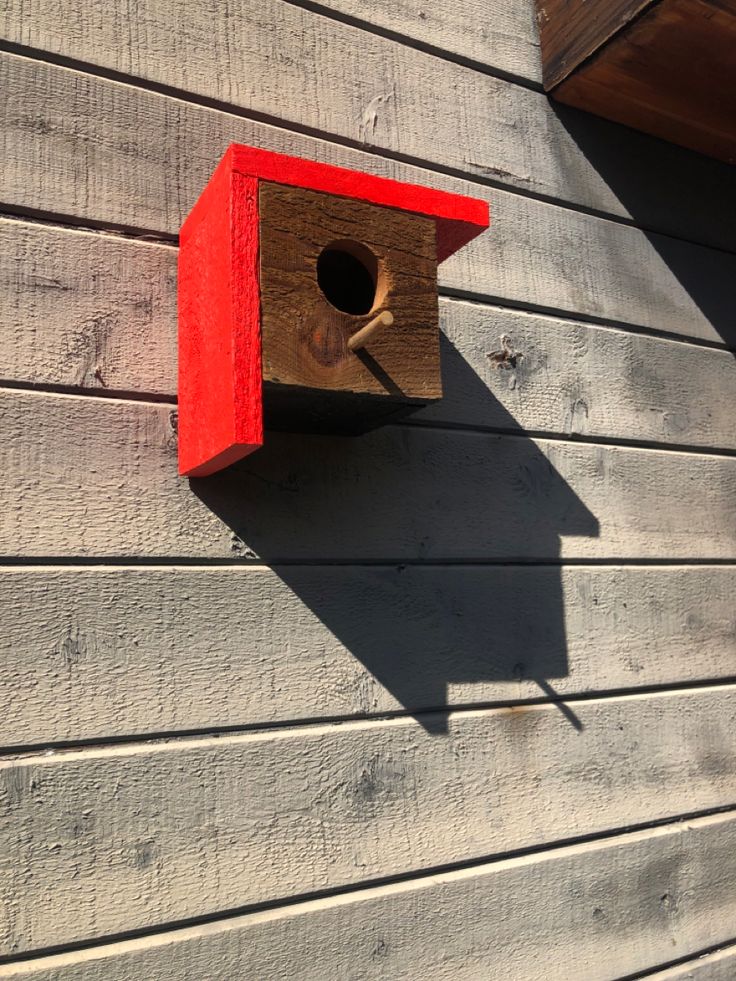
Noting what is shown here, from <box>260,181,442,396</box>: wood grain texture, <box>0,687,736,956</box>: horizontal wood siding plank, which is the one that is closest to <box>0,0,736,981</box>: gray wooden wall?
<box>0,687,736,956</box>: horizontal wood siding plank

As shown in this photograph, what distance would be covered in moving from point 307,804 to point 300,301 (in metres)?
0.56

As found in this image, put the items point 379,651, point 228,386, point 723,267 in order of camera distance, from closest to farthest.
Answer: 1. point 228,386
2. point 379,651
3. point 723,267

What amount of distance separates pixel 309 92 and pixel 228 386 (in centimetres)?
53

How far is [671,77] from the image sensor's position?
129 cm

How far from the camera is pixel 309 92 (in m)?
1.11

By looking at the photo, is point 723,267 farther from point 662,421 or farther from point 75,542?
point 75,542

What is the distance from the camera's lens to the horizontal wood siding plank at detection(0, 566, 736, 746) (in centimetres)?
86

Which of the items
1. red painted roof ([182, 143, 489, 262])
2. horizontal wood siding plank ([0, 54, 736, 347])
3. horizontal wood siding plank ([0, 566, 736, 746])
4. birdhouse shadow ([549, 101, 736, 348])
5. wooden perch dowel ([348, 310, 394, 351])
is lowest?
horizontal wood siding plank ([0, 566, 736, 746])

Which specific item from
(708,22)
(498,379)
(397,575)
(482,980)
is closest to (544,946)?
(482,980)

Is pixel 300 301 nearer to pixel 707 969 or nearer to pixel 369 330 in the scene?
pixel 369 330

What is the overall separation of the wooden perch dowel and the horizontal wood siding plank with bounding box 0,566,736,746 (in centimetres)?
30

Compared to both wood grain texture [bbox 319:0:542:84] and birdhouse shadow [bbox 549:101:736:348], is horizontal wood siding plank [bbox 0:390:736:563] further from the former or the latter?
wood grain texture [bbox 319:0:542:84]

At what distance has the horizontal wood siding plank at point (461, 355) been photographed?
903 mm

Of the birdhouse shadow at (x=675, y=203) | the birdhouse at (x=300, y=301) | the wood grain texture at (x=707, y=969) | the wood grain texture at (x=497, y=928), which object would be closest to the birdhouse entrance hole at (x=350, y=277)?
the birdhouse at (x=300, y=301)
